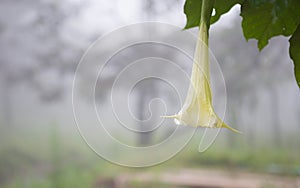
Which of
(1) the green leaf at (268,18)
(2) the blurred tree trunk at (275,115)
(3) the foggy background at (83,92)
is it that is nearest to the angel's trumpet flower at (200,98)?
(1) the green leaf at (268,18)

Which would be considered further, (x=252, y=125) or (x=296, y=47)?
(x=252, y=125)

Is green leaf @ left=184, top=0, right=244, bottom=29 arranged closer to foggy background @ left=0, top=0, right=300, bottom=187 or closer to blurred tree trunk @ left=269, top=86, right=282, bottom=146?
foggy background @ left=0, top=0, right=300, bottom=187

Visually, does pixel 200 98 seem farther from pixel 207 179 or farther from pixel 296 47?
pixel 207 179

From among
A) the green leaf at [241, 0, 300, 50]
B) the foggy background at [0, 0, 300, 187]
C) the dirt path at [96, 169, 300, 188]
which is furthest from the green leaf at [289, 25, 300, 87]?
the dirt path at [96, 169, 300, 188]

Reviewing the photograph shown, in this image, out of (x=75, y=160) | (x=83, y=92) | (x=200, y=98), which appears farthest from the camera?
(x=75, y=160)

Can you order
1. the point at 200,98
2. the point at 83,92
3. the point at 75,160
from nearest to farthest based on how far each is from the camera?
the point at 200,98, the point at 83,92, the point at 75,160

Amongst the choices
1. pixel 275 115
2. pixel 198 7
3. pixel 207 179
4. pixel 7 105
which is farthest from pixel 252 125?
pixel 198 7
